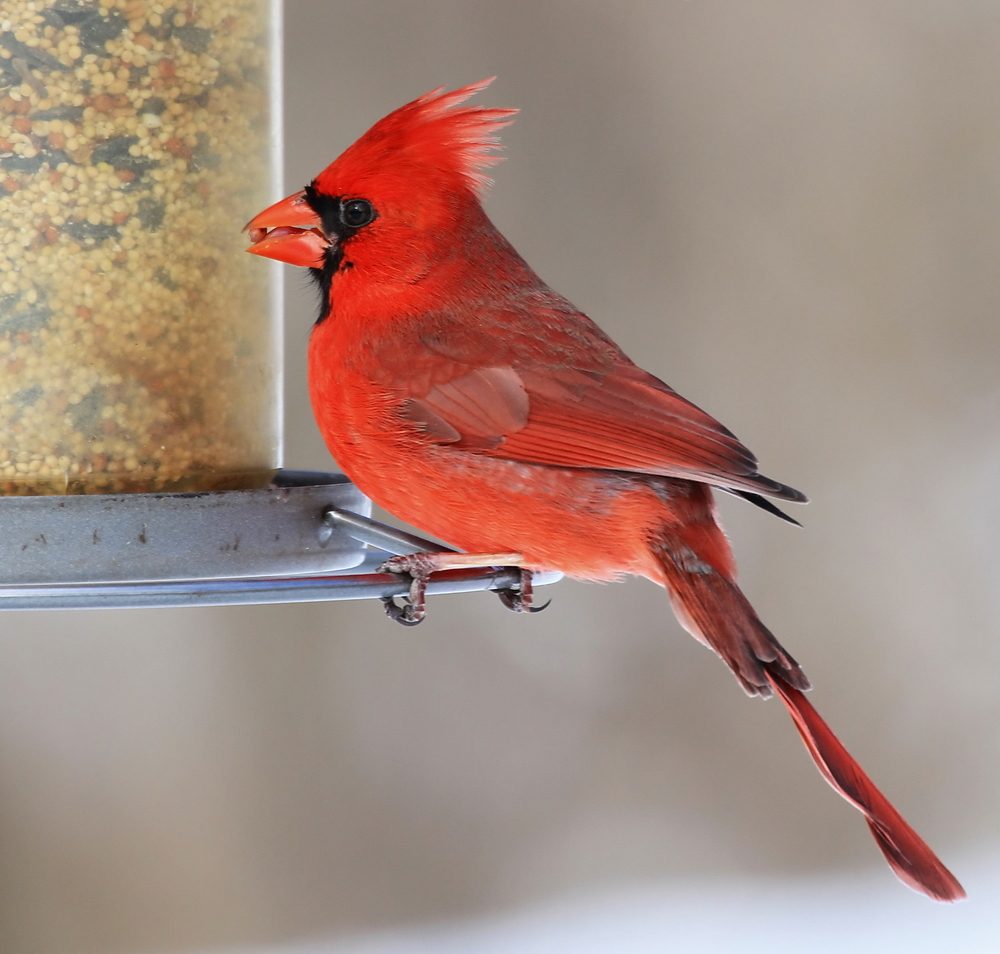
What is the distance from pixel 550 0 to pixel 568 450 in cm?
202

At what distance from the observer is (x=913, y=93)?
4.17 metres

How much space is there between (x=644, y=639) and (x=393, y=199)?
201 cm

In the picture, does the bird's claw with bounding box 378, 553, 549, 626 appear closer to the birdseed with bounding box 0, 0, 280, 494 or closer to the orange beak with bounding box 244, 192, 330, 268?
the birdseed with bounding box 0, 0, 280, 494

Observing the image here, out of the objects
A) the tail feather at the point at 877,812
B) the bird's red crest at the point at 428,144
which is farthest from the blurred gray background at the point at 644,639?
the tail feather at the point at 877,812

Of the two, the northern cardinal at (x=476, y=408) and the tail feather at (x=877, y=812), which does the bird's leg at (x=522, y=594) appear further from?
the tail feather at (x=877, y=812)

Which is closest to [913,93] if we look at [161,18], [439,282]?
[439,282]

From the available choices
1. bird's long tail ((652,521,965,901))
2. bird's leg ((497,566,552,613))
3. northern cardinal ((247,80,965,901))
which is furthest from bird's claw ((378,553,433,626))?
bird's long tail ((652,521,965,901))

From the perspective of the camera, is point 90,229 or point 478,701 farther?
point 478,701

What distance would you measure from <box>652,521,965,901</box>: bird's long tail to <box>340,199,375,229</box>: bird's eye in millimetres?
630

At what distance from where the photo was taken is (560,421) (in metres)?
2.28

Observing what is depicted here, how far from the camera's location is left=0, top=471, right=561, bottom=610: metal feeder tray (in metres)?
Answer: 1.70

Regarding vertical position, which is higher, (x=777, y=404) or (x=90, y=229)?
(x=90, y=229)

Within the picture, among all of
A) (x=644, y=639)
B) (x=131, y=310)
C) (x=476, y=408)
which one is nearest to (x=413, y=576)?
(x=476, y=408)

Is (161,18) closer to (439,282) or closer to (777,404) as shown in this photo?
(439,282)
